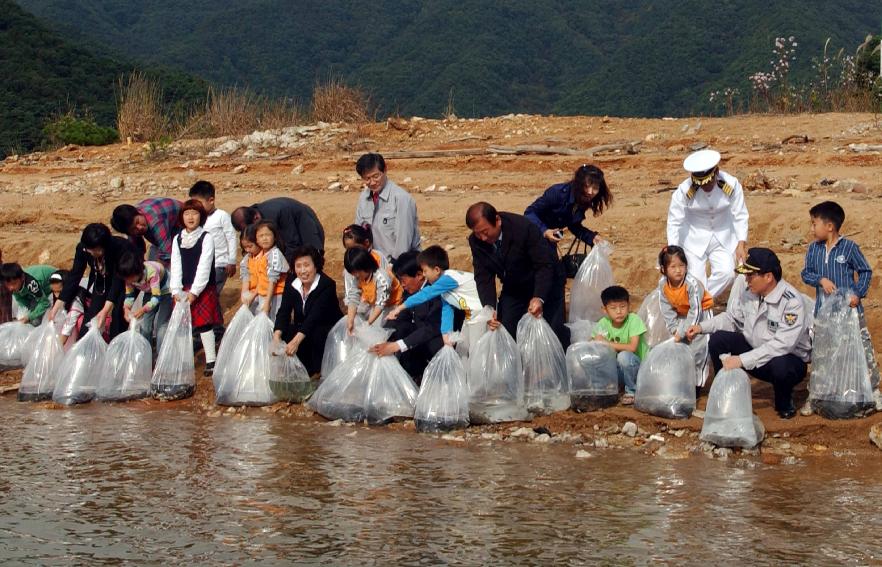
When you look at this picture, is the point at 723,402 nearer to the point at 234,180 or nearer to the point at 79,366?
the point at 79,366

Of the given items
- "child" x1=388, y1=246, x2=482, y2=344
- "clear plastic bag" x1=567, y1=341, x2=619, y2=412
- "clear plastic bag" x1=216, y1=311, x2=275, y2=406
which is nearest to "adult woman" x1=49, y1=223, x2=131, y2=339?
"clear plastic bag" x1=216, y1=311, x2=275, y2=406

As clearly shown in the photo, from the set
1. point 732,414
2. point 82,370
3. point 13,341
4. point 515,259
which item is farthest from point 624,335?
point 13,341

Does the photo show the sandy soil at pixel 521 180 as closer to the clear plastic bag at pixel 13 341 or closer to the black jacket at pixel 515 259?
the clear plastic bag at pixel 13 341

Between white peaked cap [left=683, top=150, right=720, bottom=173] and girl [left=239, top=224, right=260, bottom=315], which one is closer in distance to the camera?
white peaked cap [left=683, top=150, right=720, bottom=173]

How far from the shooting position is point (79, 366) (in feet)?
25.8

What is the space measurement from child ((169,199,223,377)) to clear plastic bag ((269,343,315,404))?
2.45ft

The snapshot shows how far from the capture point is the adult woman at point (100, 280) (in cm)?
792

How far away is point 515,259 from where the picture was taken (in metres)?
6.88

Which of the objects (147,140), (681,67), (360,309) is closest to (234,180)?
(147,140)

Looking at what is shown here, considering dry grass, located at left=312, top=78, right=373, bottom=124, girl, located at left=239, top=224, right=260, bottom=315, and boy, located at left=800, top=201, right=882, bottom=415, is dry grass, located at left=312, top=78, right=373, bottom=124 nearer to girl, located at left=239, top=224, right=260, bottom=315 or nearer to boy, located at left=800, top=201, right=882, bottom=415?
girl, located at left=239, top=224, right=260, bottom=315

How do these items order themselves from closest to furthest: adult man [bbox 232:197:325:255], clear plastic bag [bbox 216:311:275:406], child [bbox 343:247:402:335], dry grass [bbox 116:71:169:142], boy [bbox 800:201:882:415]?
boy [bbox 800:201:882:415] < child [bbox 343:247:402:335] < clear plastic bag [bbox 216:311:275:406] < adult man [bbox 232:197:325:255] < dry grass [bbox 116:71:169:142]

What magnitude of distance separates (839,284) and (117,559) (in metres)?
3.79

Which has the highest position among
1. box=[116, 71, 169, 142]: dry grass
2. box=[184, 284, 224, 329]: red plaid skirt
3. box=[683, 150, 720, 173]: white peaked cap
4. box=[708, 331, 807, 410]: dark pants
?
box=[116, 71, 169, 142]: dry grass

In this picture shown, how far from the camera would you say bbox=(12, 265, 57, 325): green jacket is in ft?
28.8
